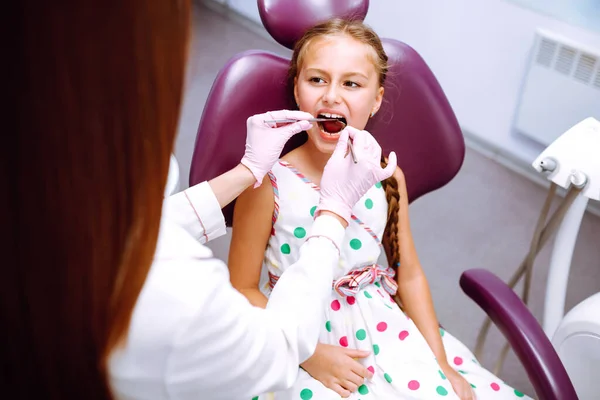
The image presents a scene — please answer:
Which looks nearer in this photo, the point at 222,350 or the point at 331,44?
the point at 222,350

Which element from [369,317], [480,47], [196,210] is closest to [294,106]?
[196,210]

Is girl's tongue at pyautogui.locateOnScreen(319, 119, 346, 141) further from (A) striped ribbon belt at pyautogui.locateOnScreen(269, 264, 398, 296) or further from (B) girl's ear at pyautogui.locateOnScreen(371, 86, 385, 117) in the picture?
(A) striped ribbon belt at pyautogui.locateOnScreen(269, 264, 398, 296)

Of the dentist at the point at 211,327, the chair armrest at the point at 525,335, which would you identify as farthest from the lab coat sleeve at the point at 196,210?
the chair armrest at the point at 525,335

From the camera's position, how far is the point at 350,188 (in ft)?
3.89

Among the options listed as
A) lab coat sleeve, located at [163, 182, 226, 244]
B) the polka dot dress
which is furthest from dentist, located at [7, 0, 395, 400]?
the polka dot dress

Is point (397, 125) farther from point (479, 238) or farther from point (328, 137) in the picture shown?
point (479, 238)

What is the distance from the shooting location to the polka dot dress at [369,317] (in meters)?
1.27

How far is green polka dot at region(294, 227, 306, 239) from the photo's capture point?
1.31 meters

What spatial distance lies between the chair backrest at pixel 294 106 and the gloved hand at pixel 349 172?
0.22m

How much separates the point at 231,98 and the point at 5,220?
75cm

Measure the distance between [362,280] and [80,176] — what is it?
0.82 meters

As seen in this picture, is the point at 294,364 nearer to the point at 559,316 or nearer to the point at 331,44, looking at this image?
the point at 331,44

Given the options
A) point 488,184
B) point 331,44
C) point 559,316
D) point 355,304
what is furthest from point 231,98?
point 488,184

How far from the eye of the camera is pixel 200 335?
75cm
